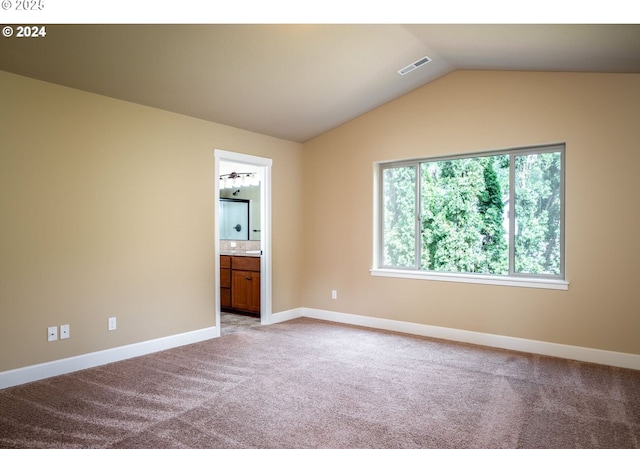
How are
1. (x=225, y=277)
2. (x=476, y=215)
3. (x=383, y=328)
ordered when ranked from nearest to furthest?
(x=476, y=215)
(x=383, y=328)
(x=225, y=277)

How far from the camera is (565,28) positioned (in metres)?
2.93

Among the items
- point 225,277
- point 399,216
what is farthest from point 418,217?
point 225,277

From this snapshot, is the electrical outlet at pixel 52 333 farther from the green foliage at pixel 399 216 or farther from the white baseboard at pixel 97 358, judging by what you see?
the green foliage at pixel 399 216

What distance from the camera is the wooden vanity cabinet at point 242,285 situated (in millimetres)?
5789

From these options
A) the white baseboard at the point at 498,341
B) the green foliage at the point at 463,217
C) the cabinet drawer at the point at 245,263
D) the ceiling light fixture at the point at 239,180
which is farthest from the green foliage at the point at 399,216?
the ceiling light fixture at the point at 239,180

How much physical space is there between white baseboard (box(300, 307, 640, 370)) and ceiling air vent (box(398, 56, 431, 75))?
2.90 meters

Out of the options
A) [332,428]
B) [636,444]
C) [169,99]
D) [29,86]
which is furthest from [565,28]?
[29,86]

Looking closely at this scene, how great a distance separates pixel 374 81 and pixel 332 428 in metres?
3.48

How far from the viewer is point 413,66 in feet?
14.2

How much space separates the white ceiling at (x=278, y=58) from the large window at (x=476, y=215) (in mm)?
991

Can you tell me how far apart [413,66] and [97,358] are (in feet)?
13.8

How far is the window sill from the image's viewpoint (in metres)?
4.07

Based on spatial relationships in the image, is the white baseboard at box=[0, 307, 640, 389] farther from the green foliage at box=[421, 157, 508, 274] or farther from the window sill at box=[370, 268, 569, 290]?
the green foliage at box=[421, 157, 508, 274]

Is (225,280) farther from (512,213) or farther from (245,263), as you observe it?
(512,213)
